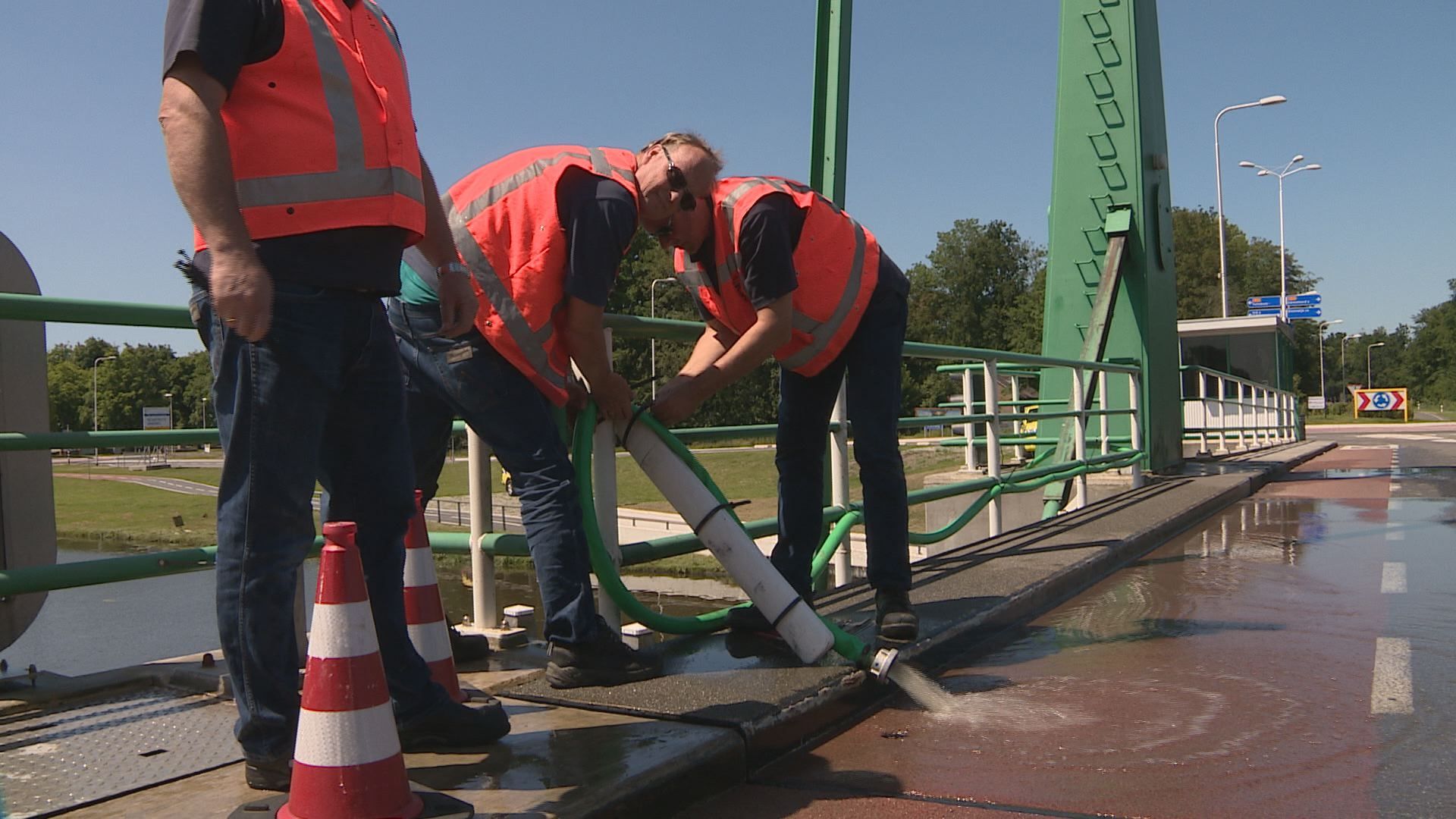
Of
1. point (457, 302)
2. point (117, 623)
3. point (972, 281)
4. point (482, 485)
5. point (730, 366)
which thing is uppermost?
point (972, 281)

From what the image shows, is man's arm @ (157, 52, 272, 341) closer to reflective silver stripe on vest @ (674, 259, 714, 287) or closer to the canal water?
the canal water

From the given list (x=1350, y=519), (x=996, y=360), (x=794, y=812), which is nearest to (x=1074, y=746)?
(x=794, y=812)

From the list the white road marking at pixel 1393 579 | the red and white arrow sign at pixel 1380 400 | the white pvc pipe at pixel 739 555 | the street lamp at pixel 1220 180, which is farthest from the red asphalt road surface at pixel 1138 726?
the red and white arrow sign at pixel 1380 400

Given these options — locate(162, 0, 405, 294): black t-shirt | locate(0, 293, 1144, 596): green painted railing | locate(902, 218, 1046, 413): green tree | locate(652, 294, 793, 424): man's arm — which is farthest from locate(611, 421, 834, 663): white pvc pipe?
locate(902, 218, 1046, 413): green tree

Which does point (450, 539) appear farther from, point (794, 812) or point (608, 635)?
point (794, 812)

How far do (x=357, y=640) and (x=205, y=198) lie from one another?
0.79 meters

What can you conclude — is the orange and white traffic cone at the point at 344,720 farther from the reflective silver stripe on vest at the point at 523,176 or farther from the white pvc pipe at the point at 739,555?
the white pvc pipe at the point at 739,555

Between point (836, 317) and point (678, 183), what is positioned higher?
point (678, 183)

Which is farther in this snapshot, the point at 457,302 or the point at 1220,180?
the point at 1220,180

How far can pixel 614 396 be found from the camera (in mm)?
3133

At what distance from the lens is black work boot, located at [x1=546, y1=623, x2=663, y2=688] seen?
116 inches

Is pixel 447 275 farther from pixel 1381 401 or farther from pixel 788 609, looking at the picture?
pixel 1381 401

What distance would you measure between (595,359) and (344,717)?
134 centimetres

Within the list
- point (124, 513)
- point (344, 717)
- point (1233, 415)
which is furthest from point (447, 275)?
point (1233, 415)
